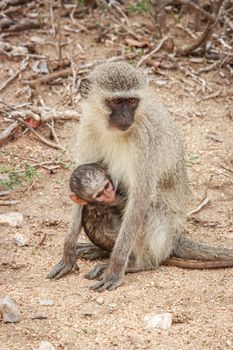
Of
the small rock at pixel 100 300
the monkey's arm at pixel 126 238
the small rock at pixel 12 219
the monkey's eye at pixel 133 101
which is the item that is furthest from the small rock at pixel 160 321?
the small rock at pixel 12 219

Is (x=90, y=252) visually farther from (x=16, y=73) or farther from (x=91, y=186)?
(x=16, y=73)

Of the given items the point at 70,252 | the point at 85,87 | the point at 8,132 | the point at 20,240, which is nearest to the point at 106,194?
the point at 70,252

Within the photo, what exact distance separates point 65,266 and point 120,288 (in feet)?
2.01

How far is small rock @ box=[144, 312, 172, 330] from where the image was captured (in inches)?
200

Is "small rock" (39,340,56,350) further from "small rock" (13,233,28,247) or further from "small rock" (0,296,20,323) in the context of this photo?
"small rock" (13,233,28,247)

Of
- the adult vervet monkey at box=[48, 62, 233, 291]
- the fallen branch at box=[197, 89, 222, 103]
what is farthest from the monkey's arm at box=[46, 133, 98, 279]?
the fallen branch at box=[197, 89, 222, 103]

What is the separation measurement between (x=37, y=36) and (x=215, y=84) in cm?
265

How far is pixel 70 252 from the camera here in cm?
631

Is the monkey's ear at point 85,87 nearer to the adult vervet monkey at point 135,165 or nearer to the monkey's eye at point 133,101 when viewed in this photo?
the adult vervet monkey at point 135,165

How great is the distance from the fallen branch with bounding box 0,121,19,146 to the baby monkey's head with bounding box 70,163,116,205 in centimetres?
228

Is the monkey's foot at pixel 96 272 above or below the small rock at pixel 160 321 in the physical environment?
below

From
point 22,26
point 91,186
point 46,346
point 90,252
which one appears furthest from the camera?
point 22,26

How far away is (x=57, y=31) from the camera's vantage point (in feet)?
33.7

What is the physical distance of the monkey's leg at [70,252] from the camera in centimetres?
618
